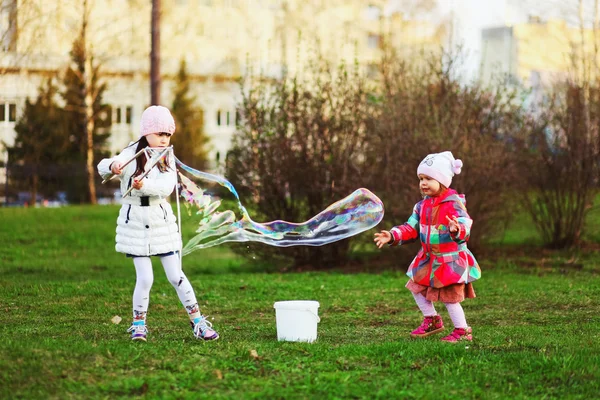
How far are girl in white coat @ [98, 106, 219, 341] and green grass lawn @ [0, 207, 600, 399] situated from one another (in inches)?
10.8

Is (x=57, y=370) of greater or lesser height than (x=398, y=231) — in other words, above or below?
below

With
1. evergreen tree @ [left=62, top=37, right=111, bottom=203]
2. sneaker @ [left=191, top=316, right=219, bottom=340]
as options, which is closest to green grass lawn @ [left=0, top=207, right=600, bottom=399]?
sneaker @ [left=191, top=316, right=219, bottom=340]

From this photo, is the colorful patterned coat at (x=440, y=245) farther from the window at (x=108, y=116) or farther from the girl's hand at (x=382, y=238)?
the window at (x=108, y=116)

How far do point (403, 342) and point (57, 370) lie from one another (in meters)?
2.63

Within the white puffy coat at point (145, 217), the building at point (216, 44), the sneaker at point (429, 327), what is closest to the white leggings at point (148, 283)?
the white puffy coat at point (145, 217)

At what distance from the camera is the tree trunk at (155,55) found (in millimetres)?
19609

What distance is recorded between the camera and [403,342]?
280 inches

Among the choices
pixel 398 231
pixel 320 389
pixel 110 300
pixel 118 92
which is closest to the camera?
pixel 320 389

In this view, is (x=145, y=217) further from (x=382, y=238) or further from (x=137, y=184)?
(x=382, y=238)

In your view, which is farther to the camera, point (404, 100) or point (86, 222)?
point (86, 222)

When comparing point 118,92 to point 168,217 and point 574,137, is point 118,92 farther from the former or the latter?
point 168,217

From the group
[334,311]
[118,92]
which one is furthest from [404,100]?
[118,92]

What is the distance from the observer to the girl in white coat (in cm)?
707

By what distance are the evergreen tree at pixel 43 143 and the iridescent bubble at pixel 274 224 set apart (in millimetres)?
27459
